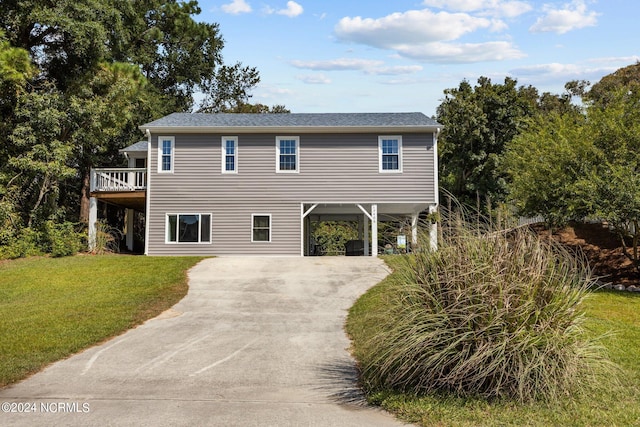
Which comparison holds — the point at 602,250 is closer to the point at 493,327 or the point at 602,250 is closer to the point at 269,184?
the point at 269,184

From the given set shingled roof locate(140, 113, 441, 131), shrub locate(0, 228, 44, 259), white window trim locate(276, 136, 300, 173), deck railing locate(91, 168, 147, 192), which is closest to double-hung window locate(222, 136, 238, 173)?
shingled roof locate(140, 113, 441, 131)

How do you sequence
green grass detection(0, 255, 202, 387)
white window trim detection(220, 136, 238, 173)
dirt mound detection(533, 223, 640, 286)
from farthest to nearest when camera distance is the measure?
white window trim detection(220, 136, 238, 173)
dirt mound detection(533, 223, 640, 286)
green grass detection(0, 255, 202, 387)

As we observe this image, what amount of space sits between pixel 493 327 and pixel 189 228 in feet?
54.0

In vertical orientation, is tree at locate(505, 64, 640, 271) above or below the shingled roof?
below

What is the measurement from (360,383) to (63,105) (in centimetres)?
1797

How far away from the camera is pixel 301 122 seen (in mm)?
20438

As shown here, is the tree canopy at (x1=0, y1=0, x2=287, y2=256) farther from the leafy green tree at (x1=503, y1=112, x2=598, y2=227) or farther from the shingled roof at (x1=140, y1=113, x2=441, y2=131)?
the leafy green tree at (x1=503, y1=112, x2=598, y2=227)

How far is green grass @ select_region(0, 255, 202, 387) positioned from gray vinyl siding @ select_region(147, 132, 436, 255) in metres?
2.95

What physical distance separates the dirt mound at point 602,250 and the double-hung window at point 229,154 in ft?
36.8

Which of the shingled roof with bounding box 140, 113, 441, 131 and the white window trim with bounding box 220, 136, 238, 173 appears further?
the white window trim with bounding box 220, 136, 238, 173

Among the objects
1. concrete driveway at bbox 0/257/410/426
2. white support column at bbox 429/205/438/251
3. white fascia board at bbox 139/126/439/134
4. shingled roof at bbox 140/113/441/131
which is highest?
shingled roof at bbox 140/113/441/131

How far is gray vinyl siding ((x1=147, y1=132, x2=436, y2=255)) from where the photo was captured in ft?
64.8

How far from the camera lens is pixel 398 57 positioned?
1689 cm

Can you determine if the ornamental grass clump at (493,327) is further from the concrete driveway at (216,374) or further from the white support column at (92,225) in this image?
the white support column at (92,225)
